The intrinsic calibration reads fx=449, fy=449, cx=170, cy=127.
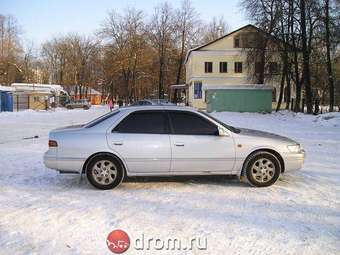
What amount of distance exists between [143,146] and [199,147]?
0.99 m

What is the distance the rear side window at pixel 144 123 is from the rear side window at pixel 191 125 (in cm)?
18

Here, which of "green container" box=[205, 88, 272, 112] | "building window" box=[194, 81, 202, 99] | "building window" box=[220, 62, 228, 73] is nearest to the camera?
"green container" box=[205, 88, 272, 112]

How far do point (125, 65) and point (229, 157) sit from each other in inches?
2450

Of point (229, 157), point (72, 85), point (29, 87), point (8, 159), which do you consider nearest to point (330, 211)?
point (229, 157)

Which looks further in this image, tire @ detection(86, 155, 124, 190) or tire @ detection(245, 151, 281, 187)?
tire @ detection(245, 151, 281, 187)

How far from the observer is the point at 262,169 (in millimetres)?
8117

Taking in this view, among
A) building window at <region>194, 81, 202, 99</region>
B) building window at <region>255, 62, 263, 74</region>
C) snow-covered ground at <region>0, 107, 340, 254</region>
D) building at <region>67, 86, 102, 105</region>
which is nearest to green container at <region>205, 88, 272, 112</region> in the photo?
building window at <region>255, 62, 263, 74</region>

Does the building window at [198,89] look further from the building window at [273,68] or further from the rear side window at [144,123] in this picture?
the rear side window at [144,123]

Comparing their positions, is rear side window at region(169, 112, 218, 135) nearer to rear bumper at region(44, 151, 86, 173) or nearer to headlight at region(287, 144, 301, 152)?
Result: headlight at region(287, 144, 301, 152)

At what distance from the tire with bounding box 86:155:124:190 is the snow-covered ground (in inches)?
7.8

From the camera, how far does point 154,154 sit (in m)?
7.91

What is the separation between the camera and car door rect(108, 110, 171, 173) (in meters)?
7.88

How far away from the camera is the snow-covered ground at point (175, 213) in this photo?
5117 mm

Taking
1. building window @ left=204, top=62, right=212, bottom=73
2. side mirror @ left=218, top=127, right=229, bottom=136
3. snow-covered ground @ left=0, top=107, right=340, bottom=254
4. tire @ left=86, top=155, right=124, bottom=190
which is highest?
building window @ left=204, top=62, right=212, bottom=73
